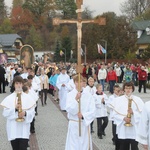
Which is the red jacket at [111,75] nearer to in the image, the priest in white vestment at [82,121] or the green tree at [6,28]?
the priest in white vestment at [82,121]

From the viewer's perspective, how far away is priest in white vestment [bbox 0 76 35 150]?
701cm

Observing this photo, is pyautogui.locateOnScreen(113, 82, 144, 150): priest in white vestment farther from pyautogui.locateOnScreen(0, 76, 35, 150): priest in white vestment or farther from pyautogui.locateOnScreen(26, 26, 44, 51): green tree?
pyautogui.locateOnScreen(26, 26, 44, 51): green tree

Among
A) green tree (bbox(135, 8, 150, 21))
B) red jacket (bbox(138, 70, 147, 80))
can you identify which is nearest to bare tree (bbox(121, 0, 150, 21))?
green tree (bbox(135, 8, 150, 21))

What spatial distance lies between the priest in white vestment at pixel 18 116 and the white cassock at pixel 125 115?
5.43 ft

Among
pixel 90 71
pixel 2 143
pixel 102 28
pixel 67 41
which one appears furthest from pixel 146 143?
pixel 67 41

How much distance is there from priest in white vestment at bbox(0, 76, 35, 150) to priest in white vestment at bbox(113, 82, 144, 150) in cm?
168

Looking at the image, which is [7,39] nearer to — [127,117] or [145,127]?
[127,117]

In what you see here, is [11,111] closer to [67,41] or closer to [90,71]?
[90,71]

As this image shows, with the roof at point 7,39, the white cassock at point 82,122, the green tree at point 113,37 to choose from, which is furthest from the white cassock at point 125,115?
the roof at point 7,39

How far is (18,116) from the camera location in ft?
22.9

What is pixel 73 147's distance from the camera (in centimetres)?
714

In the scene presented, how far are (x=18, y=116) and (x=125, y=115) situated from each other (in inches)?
79.2

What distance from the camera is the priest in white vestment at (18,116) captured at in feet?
23.0

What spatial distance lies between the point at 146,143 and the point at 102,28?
54405mm
